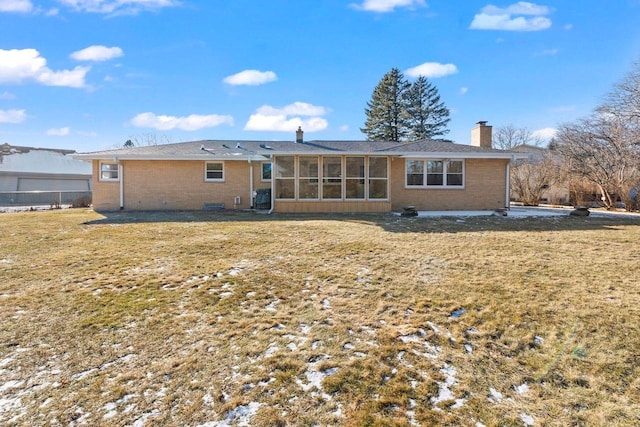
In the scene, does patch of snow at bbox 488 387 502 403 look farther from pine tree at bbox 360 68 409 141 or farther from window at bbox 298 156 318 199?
pine tree at bbox 360 68 409 141

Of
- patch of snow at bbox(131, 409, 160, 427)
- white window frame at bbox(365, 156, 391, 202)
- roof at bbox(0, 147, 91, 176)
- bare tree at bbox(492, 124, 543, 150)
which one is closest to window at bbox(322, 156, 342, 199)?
white window frame at bbox(365, 156, 391, 202)

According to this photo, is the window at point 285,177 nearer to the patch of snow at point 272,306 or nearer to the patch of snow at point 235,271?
the patch of snow at point 235,271

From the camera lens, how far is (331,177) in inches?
550

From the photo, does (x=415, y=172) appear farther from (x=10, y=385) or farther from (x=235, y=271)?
(x=10, y=385)

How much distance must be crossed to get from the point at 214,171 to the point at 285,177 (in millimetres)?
3957

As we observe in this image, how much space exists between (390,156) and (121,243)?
33.7 feet

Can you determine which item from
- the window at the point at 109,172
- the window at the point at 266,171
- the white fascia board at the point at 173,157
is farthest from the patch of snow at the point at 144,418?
the window at the point at 109,172

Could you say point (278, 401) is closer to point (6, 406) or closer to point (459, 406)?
point (459, 406)

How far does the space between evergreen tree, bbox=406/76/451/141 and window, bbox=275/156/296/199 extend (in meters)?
30.3

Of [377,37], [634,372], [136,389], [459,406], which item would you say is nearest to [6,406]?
[136,389]

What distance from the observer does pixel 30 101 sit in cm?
3175

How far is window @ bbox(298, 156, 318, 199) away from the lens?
45.4ft

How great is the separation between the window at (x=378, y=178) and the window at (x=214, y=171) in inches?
278

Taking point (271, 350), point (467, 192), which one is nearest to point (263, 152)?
point (467, 192)
